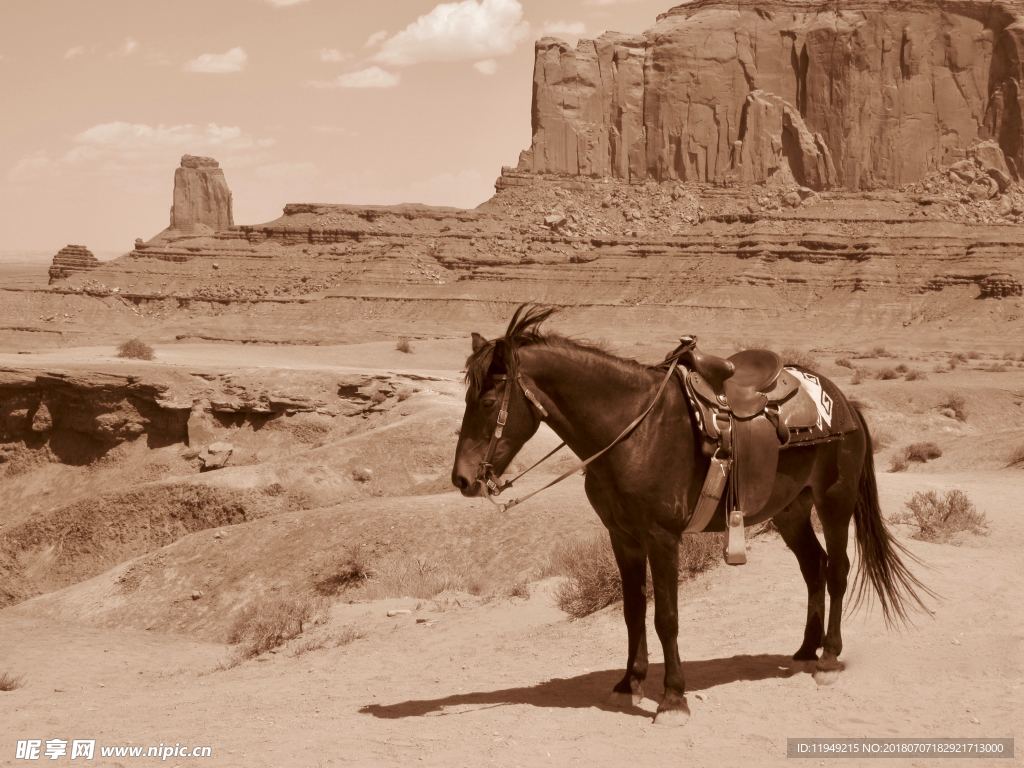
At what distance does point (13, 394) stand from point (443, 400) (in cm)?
1099

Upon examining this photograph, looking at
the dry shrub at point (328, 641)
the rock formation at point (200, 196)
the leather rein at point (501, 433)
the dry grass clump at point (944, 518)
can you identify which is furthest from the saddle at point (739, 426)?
the rock formation at point (200, 196)

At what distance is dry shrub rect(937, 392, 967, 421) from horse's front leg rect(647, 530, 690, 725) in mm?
27967

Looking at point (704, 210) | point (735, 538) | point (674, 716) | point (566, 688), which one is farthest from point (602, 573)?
point (704, 210)

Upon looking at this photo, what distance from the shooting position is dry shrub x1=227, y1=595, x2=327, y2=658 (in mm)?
11586

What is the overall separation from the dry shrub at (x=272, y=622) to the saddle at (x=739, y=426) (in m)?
5.73

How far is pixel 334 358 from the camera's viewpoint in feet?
158

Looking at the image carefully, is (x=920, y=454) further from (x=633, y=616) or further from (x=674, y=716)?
(x=674, y=716)

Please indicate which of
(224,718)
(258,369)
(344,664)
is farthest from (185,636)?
(258,369)

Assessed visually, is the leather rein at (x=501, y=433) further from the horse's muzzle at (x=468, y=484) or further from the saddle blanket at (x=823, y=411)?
the saddle blanket at (x=823, y=411)

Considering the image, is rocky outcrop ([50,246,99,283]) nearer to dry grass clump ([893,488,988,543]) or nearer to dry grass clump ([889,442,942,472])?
dry grass clump ([889,442,942,472])

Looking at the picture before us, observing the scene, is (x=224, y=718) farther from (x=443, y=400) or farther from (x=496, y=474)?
(x=443, y=400)

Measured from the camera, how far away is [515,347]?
22.7ft

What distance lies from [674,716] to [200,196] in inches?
6831

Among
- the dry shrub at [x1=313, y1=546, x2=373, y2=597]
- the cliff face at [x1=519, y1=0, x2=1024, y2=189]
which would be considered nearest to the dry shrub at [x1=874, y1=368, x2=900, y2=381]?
the dry shrub at [x1=313, y1=546, x2=373, y2=597]
